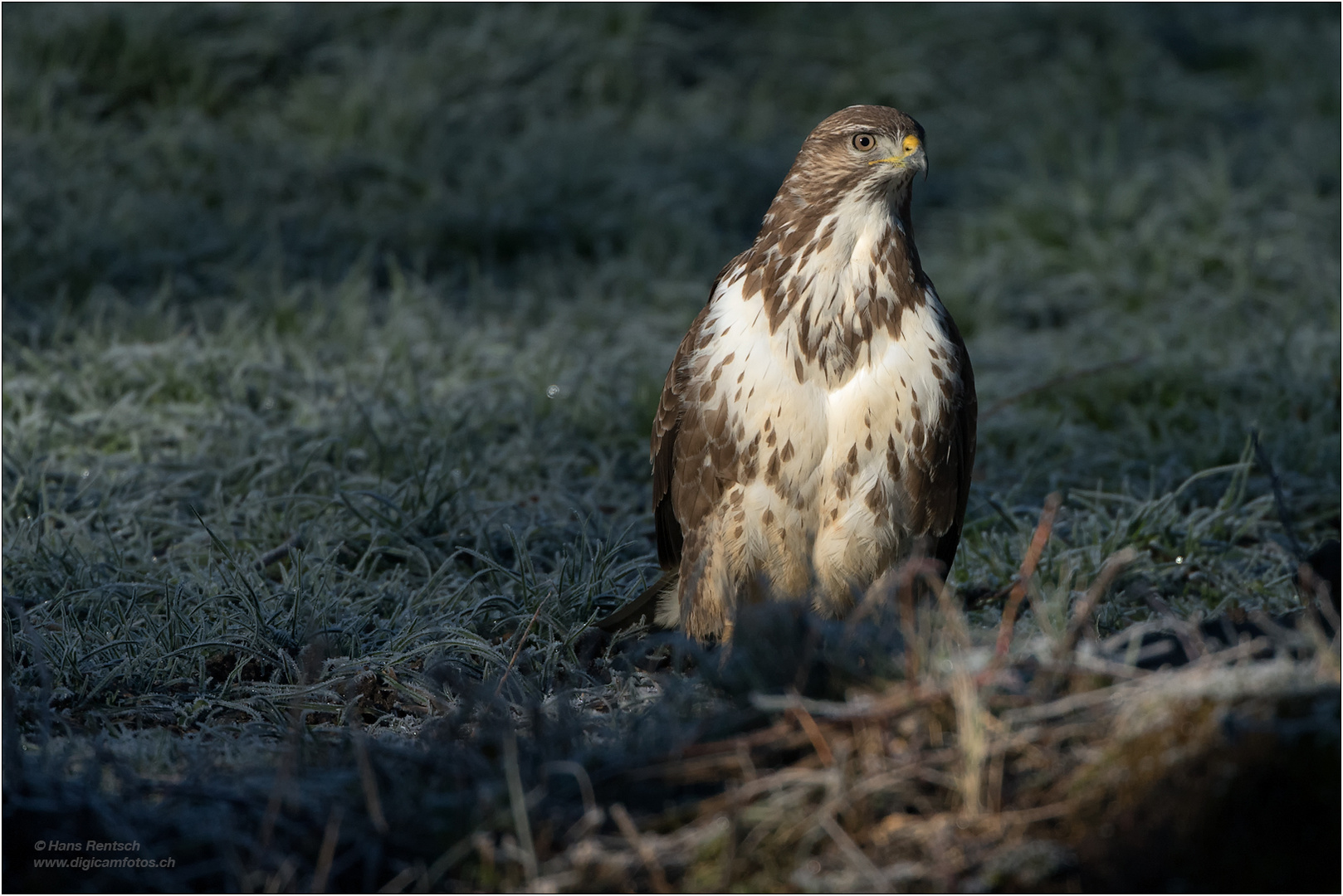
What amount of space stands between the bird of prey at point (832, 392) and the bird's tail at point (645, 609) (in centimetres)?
30

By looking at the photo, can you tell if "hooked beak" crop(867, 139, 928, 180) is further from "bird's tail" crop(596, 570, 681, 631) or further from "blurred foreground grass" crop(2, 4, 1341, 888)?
"bird's tail" crop(596, 570, 681, 631)

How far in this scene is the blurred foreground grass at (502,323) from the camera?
3561 mm

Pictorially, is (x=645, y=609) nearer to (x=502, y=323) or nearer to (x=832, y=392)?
(x=832, y=392)

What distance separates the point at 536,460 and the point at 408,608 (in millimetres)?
1121

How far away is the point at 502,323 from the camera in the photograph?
246 inches

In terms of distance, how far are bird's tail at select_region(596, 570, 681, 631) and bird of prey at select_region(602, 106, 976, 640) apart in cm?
30

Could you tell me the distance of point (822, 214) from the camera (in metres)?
3.33

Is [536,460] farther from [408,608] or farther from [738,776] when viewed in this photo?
[738,776]

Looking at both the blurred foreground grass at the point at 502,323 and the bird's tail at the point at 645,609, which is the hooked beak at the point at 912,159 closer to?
the blurred foreground grass at the point at 502,323

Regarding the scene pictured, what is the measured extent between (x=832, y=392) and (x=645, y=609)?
36.8 inches

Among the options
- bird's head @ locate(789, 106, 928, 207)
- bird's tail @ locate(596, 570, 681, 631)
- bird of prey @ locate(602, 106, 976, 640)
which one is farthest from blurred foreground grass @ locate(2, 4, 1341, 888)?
bird's head @ locate(789, 106, 928, 207)

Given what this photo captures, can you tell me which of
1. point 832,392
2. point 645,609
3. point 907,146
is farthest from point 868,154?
point 645,609

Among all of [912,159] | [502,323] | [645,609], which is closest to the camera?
[912,159]

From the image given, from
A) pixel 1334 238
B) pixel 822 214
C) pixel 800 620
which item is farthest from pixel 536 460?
pixel 1334 238
